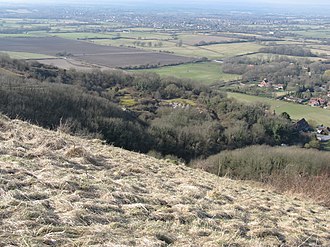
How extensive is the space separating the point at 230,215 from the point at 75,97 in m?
28.6

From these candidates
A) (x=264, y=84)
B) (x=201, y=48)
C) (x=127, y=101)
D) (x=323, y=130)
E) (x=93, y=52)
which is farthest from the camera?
(x=201, y=48)

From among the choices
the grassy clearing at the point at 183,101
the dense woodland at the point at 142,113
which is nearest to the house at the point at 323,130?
the dense woodland at the point at 142,113

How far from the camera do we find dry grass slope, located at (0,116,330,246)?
5215 mm

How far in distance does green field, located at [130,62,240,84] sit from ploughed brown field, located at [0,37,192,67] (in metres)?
5.24

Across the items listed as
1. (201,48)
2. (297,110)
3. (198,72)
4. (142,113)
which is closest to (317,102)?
(297,110)

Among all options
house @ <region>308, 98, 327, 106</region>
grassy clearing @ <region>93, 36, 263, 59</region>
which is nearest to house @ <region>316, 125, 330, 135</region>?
house @ <region>308, 98, 327, 106</region>

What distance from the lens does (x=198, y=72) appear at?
79875 millimetres

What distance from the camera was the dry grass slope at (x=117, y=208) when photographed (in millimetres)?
5215

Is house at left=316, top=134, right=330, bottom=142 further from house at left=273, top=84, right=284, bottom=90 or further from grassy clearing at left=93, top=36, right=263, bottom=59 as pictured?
grassy clearing at left=93, top=36, right=263, bottom=59

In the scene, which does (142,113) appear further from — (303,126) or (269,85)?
(269,85)

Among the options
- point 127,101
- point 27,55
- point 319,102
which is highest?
point 27,55

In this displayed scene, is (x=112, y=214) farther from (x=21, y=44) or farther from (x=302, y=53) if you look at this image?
(x=302, y=53)

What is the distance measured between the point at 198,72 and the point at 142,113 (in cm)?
3855

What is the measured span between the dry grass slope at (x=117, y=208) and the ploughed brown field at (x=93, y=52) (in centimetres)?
6999
